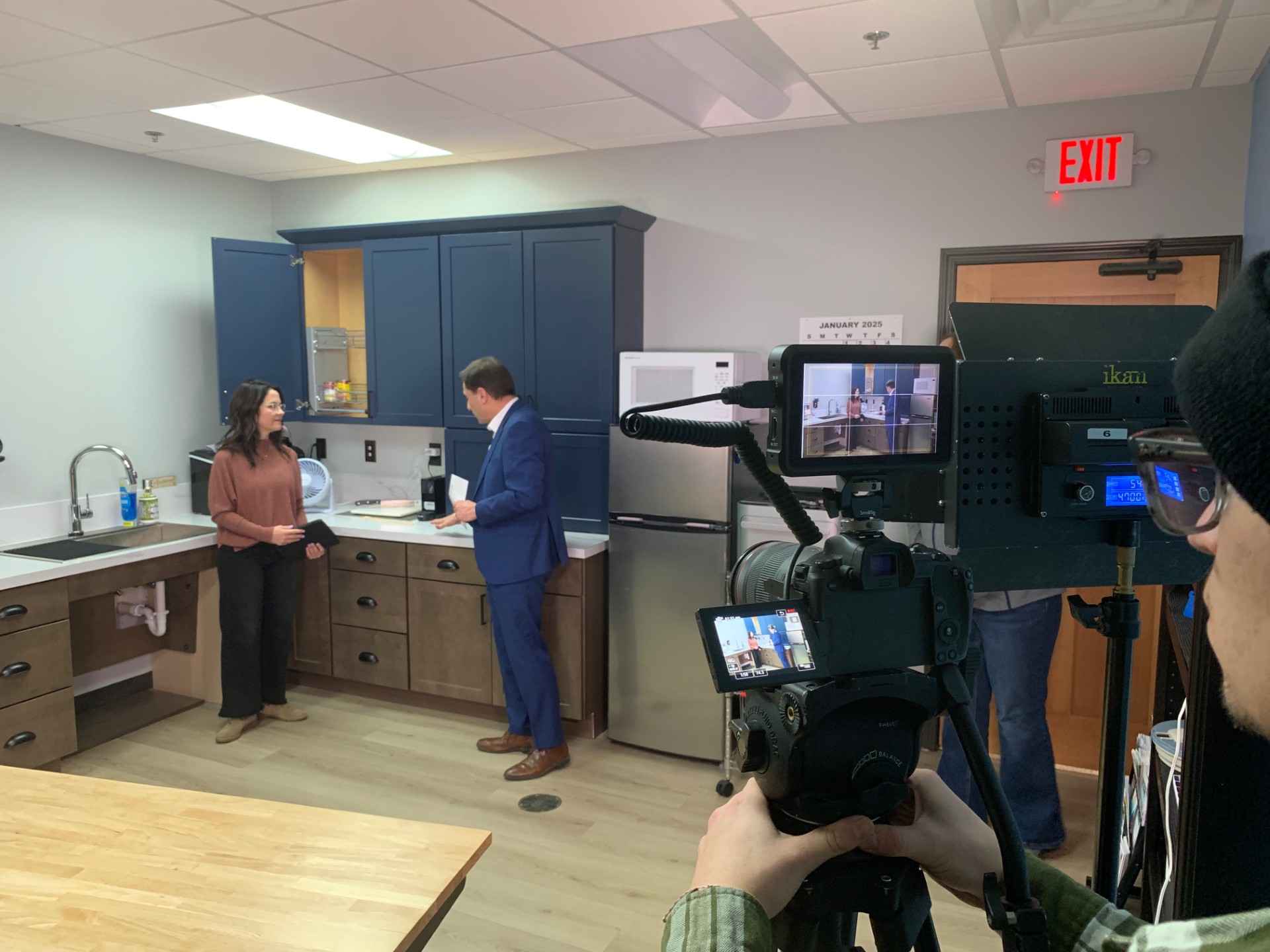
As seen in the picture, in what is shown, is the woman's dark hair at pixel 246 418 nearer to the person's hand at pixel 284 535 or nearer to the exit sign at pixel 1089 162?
the person's hand at pixel 284 535

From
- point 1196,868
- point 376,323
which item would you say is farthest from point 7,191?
point 1196,868

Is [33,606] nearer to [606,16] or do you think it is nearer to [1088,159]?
[606,16]

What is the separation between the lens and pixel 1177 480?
692 mm

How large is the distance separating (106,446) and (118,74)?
1.63m

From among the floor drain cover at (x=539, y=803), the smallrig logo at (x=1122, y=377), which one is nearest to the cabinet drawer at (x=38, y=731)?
Result: the floor drain cover at (x=539, y=803)

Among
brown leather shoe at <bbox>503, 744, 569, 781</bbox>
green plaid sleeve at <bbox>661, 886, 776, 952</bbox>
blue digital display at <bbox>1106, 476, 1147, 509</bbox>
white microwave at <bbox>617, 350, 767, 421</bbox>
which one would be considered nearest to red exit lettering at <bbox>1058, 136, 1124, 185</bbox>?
white microwave at <bbox>617, 350, 767, 421</bbox>

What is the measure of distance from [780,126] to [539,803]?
2.71 meters

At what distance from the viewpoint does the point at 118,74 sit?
9.50ft

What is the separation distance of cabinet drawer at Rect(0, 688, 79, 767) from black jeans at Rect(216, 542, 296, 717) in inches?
21.8

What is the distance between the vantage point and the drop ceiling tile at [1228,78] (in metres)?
2.84

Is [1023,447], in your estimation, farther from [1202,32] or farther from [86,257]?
[86,257]

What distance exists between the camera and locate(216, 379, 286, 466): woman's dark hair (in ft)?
11.7

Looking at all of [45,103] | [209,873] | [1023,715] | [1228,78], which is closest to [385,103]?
[45,103]

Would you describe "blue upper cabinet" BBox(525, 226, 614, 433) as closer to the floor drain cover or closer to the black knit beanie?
the floor drain cover
